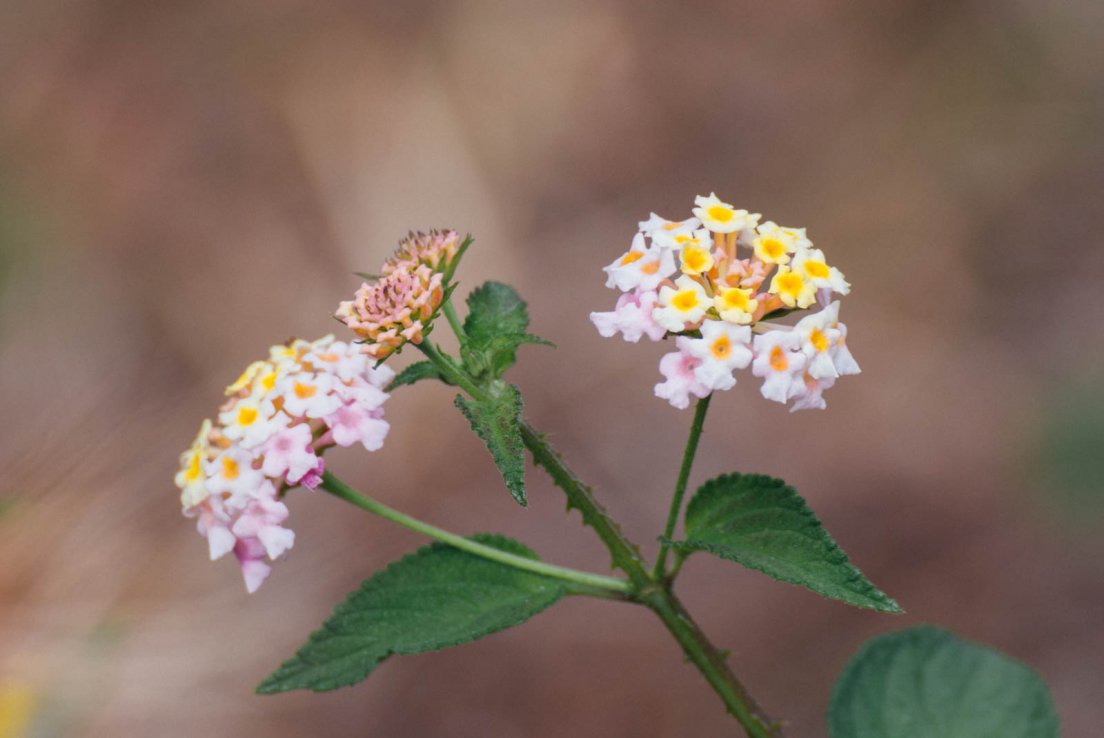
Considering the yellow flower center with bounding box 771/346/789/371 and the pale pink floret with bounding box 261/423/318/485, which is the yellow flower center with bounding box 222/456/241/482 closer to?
the pale pink floret with bounding box 261/423/318/485

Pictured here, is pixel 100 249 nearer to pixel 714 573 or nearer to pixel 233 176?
pixel 233 176

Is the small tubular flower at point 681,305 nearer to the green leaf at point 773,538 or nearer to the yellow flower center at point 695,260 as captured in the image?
the yellow flower center at point 695,260

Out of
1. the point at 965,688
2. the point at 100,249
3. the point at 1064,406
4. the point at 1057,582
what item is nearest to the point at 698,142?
the point at 1064,406

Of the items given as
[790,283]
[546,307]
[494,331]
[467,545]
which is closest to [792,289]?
[790,283]

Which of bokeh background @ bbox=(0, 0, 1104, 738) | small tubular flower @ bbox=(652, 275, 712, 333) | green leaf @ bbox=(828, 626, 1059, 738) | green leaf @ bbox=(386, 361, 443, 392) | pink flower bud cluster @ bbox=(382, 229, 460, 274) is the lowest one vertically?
green leaf @ bbox=(828, 626, 1059, 738)

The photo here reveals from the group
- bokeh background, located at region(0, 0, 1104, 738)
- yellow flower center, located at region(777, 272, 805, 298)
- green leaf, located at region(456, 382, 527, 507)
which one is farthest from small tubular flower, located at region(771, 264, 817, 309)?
bokeh background, located at region(0, 0, 1104, 738)

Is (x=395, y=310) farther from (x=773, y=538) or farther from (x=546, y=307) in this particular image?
(x=546, y=307)
